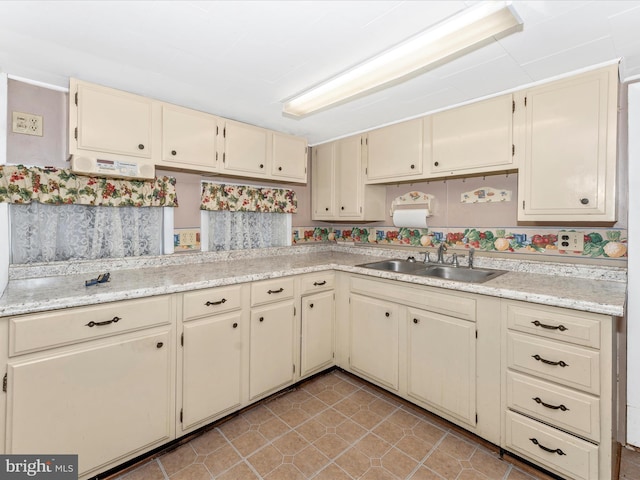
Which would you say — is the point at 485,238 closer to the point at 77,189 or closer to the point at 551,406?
the point at 551,406

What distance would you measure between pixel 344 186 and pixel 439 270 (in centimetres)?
124

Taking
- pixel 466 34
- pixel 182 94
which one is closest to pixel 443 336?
pixel 466 34

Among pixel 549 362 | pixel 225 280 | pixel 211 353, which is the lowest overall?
pixel 211 353

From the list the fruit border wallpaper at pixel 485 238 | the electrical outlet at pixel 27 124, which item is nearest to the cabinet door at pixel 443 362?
the fruit border wallpaper at pixel 485 238

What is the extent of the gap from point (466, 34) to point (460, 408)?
6.74ft

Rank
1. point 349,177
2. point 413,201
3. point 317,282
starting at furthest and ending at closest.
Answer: point 349,177
point 413,201
point 317,282

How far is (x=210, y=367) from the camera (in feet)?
6.26

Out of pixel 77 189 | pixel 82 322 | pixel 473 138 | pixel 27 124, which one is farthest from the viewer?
pixel 473 138

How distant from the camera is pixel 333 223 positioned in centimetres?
367

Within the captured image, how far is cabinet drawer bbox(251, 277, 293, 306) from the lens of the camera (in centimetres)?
212

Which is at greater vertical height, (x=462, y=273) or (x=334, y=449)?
(x=462, y=273)

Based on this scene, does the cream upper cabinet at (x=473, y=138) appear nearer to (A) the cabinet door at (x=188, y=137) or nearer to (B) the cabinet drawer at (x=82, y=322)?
(A) the cabinet door at (x=188, y=137)

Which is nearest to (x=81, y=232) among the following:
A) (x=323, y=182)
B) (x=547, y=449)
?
(x=323, y=182)

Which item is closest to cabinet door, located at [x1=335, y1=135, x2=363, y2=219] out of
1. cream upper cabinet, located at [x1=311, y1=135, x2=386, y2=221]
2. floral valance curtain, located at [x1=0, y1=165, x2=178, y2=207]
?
cream upper cabinet, located at [x1=311, y1=135, x2=386, y2=221]
